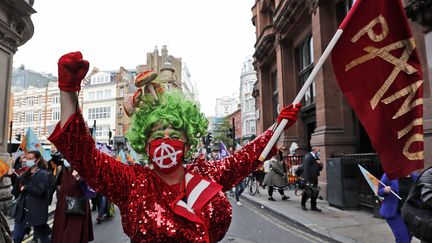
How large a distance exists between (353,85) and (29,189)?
17.8 ft

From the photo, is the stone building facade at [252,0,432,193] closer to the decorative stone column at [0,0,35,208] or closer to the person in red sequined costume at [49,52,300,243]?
the person in red sequined costume at [49,52,300,243]

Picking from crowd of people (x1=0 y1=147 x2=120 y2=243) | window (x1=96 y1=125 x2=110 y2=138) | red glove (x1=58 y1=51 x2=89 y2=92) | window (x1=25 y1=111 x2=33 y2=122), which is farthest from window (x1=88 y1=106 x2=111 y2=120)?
red glove (x1=58 y1=51 x2=89 y2=92)

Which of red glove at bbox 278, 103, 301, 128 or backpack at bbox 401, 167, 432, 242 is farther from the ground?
red glove at bbox 278, 103, 301, 128

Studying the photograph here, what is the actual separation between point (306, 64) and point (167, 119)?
52.4 feet

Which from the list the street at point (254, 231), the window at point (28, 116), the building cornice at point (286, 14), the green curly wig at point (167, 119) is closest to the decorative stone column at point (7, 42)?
the street at point (254, 231)

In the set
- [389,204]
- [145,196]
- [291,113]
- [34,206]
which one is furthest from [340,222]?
[145,196]

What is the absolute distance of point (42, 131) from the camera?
57750mm

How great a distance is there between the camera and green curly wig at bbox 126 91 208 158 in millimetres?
2197

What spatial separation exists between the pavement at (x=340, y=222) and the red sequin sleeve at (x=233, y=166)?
4.77 metres

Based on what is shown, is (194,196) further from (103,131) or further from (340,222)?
(103,131)

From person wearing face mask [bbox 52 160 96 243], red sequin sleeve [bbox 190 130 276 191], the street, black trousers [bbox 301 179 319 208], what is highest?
red sequin sleeve [bbox 190 130 276 191]

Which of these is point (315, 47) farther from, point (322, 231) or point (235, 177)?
point (235, 177)

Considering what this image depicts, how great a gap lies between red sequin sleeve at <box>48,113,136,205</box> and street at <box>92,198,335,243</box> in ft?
17.0

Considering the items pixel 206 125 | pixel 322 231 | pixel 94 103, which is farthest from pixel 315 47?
pixel 94 103
